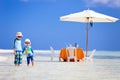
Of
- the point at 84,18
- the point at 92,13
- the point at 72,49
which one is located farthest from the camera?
the point at 84,18

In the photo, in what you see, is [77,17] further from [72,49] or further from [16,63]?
[16,63]

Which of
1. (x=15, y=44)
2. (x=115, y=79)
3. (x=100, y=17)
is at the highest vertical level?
(x=100, y=17)

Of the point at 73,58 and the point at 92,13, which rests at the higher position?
the point at 92,13

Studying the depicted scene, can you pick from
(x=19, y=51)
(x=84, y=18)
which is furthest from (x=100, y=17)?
(x=19, y=51)

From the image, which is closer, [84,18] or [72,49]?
[72,49]

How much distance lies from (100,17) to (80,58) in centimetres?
214

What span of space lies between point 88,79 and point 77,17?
10.2 metres

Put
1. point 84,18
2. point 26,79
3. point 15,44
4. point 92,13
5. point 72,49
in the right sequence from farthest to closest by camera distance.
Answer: point 84,18 → point 92,13 → point 72,49 → point 15,44 → point 26,79

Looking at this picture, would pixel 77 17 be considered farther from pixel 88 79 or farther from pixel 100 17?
pixel 88 79

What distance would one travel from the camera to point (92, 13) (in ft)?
59.6

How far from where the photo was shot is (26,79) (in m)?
7.70

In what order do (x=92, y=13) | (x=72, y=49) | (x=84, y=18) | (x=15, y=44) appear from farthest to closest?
1. (x=84, y=18)
2. (x=92, y=13)
3. (x=72, y=49)
4. (x=15, y=44)

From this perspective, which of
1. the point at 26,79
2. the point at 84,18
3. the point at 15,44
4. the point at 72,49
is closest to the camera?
the point at 26,79

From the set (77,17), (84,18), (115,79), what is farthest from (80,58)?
(115,79)
